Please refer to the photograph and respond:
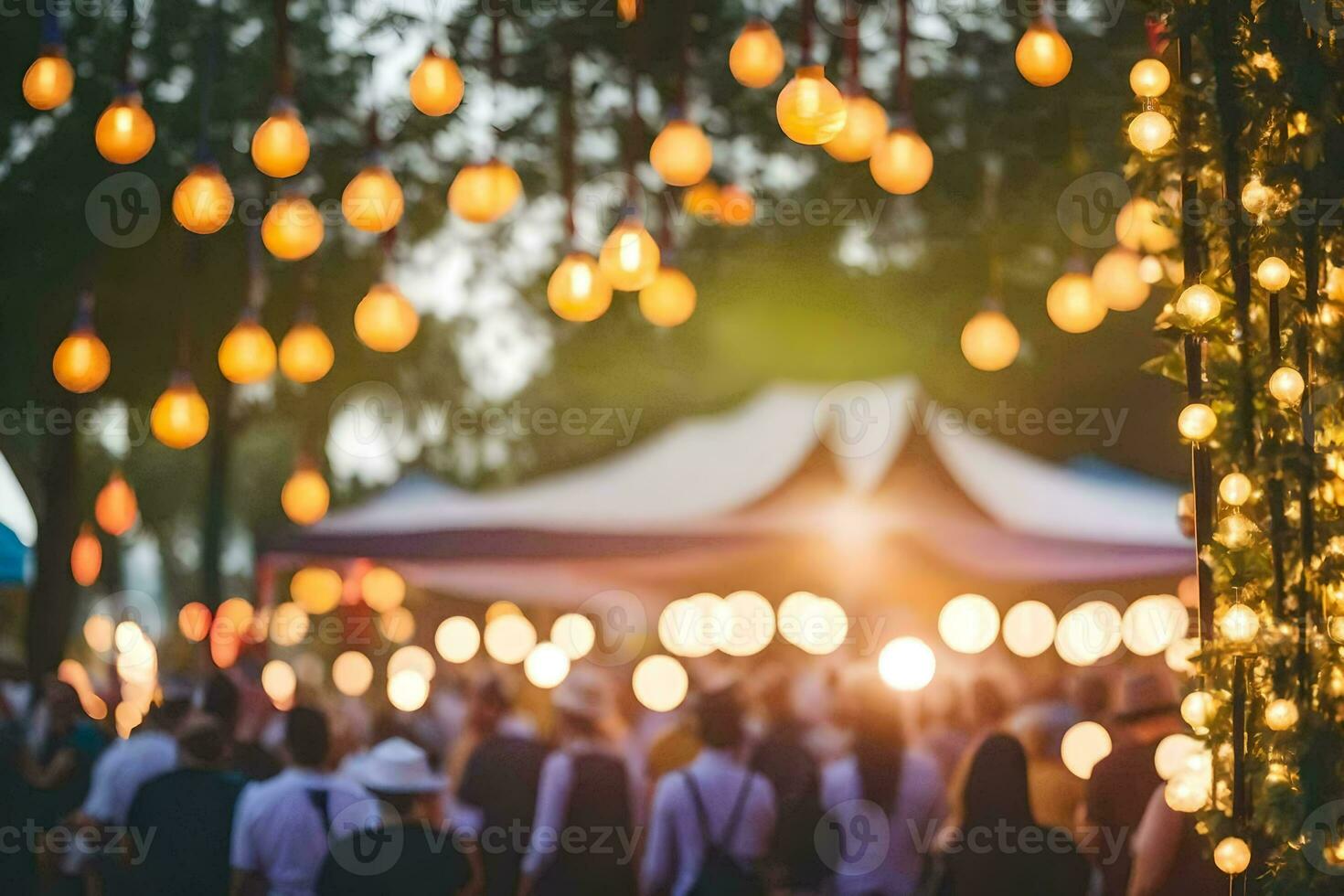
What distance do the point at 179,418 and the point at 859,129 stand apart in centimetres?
349

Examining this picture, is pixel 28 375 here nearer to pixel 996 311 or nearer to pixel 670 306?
pixel 670 306

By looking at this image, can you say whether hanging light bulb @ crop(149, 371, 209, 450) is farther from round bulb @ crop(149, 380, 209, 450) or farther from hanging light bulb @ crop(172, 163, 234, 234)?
hanging light bulb @ crop(172, 163, 234, 234)

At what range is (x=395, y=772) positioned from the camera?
5711 mm

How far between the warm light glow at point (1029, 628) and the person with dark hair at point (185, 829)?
6.51 m

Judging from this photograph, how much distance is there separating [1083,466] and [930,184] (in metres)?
2.30

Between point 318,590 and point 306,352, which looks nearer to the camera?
point 306,352

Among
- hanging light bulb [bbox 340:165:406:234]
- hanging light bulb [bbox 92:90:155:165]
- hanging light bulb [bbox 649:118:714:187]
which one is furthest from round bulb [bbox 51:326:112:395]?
hanging light bulb [bbox 649:118:714:187]

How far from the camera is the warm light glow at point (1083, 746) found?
7919 millimetres

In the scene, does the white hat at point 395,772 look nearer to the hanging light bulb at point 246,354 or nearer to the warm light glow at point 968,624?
the hanging light bulb at point 246,354

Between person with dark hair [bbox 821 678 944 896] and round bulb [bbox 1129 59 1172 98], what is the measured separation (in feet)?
10.5

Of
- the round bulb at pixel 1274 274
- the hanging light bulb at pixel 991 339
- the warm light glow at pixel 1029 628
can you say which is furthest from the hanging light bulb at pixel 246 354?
the warm light glow at pixel 1029 628

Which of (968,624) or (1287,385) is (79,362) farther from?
(968,624)

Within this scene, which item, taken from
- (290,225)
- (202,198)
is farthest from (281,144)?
(202,198)

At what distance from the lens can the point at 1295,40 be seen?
3703 millimetres
